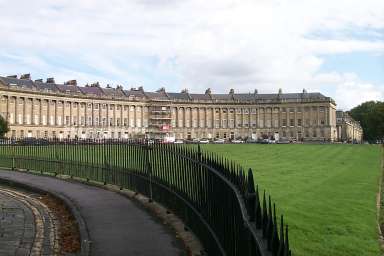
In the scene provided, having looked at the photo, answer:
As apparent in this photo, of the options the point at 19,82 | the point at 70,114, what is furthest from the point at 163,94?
the point at 19,82

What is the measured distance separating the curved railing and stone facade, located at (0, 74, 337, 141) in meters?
102

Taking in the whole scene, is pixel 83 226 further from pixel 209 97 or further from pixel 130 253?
pixel 209 97

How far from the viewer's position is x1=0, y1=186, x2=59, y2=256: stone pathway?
9.67 m

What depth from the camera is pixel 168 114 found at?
15325 centimetres

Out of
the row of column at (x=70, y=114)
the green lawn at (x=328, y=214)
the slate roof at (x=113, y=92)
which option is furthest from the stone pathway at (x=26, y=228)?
the slate roof at (x=113, y=92)

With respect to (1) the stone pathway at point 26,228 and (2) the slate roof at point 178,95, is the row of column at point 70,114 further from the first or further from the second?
(1) the stone pathway at point 26,228

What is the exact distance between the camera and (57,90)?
128m

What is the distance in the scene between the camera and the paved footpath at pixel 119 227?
942 centimetres

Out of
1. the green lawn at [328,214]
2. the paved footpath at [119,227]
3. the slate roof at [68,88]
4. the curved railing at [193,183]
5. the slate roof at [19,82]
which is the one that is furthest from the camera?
the slate roof at [68,88]

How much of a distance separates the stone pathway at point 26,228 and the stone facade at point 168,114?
357ft

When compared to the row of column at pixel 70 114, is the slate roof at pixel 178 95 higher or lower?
higher

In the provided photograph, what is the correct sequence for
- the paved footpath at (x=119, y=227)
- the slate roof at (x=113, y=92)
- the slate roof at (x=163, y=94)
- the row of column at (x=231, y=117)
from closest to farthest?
the paved footpath at (x=119, y=227) < the slate roof at (x=163, y=94) < the slate roof at (x=113, y=92) < the row of column at (x=231, y=117)

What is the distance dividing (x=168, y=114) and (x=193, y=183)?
469ft

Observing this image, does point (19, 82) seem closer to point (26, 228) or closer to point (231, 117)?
point (231, 117)
